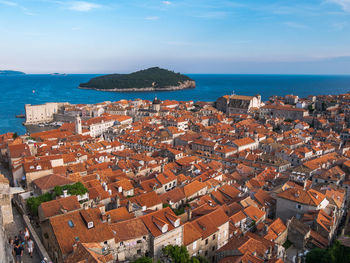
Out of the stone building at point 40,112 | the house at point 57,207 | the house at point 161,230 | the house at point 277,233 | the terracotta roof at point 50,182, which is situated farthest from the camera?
the stone building at point 40,112

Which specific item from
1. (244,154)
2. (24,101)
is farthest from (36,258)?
(24,101)

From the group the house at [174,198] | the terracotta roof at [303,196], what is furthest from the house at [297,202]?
the house at [174,198]

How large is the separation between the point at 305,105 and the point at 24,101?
453 feet

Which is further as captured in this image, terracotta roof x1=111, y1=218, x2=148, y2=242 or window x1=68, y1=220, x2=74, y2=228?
terracotta roof x1=111, y1=218, x2=148, y2=242

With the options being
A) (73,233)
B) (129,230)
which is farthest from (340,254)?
(73,233)

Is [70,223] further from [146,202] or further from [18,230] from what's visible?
[146,202]

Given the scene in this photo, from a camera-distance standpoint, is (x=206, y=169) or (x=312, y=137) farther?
(x=312, y=137)

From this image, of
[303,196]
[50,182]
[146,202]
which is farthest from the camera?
[303,196]

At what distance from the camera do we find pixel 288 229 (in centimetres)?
2486

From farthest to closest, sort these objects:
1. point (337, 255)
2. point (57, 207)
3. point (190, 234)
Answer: point (190, 234) < point (57, 207) < point (337, 255)

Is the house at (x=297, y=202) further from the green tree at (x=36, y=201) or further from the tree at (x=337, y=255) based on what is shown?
the green tree at (x=36, y=201)

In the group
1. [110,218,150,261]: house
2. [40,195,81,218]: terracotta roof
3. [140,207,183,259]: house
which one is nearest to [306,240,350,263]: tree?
[140,207,183,259]: house

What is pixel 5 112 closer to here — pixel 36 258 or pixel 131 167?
pixel 131 167

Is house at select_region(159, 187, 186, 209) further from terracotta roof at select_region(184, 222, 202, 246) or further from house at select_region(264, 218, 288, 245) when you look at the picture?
house at select_region(264, 218, 288, 245)
